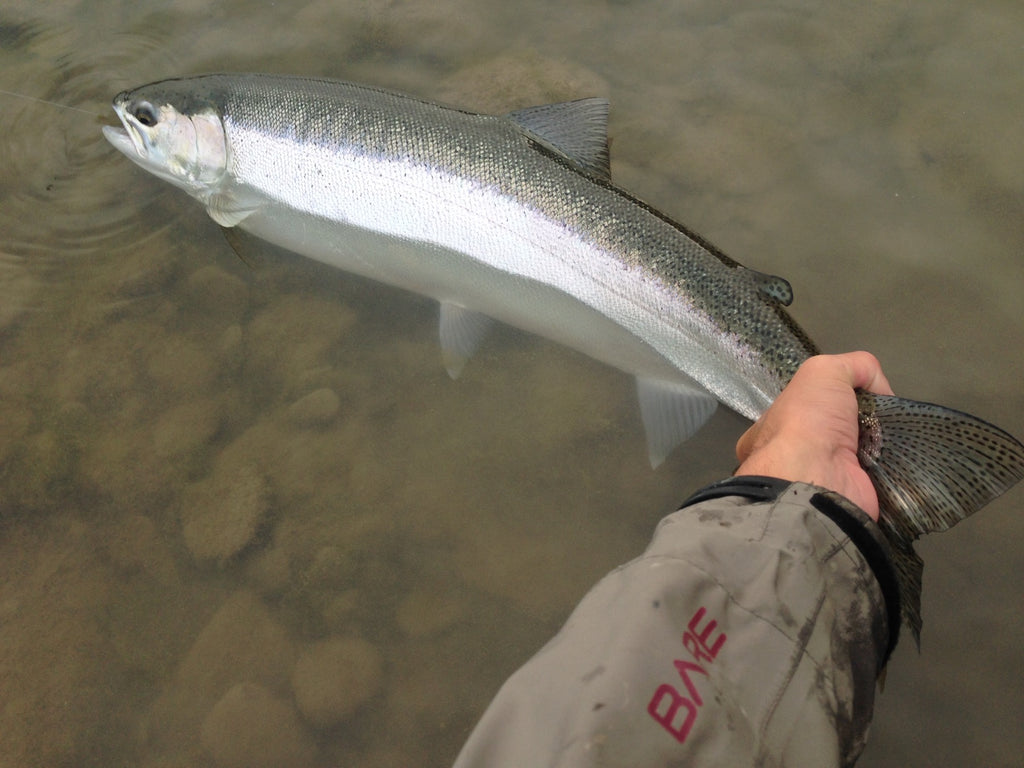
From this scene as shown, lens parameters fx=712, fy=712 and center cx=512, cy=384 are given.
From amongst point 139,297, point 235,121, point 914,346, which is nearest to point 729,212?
point 914,346

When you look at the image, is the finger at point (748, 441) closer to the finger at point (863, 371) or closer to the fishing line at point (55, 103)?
the finger at point (863, 371)

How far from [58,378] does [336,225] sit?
53.6 inches

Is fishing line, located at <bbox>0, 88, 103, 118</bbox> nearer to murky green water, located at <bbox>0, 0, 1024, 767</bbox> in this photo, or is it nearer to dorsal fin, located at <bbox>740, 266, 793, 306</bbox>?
murky green water, located at <bbox>0, 0, 1024, 767</bbox>

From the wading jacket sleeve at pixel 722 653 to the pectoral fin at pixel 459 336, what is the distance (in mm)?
1528

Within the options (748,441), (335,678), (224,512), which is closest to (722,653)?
(748,441)

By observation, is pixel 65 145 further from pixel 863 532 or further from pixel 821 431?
pixel 863 532

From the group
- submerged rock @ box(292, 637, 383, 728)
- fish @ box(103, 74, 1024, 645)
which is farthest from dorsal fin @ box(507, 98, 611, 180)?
submerged rock @ box(292, 637, 383, 728)

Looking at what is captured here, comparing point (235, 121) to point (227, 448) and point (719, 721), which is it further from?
point (719, 721)

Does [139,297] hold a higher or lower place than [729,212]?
lower

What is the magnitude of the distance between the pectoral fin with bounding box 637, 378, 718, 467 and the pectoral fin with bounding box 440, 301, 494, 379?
77 cm

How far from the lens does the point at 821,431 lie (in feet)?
5.90

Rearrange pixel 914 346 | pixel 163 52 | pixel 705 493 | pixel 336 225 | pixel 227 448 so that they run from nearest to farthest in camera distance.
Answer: pixel 705 493 → pixel 914 346 → pixel 227 448 → pixel 336 225 → pixel 163 52

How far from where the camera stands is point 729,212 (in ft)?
10.2

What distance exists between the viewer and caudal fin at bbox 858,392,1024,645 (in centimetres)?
176
